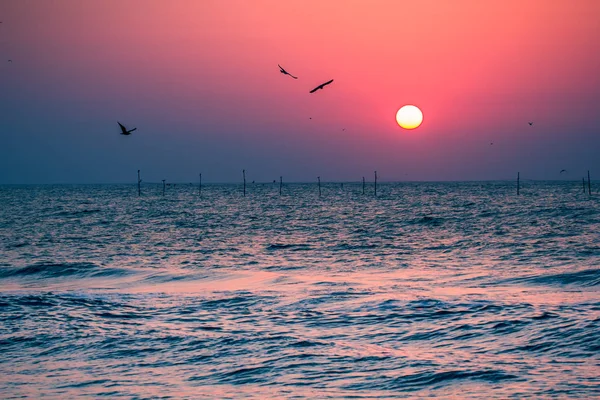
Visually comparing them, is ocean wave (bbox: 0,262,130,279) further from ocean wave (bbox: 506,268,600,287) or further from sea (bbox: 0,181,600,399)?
ocean wave (bbox: 506,268,600,287)

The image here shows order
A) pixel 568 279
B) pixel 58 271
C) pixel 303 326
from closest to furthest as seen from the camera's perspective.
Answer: pixel 303 326, pixel 568 279, pixel 58 271

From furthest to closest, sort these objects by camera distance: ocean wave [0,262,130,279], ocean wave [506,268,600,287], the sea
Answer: ocean wave [0,262,130,279] < ocean wave [506,268,600,287] < the sea

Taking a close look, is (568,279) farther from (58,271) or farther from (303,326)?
(58,271)

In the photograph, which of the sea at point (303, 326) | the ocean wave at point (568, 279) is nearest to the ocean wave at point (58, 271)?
the sea at point (303, 326)

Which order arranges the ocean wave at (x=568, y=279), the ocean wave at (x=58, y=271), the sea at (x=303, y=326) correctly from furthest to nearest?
the ocean wave at (x=58, y=271)
the ocean wave at (x=568, y=279)
the sea at (x=303, y=326)

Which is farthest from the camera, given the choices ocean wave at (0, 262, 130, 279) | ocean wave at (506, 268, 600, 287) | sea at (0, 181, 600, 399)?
ocean wave at (0, 262, 130, 279)

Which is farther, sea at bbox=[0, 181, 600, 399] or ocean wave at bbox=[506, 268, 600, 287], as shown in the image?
ocean wave at bbox=[506, 268, 600, 287]

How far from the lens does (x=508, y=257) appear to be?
1046 inches

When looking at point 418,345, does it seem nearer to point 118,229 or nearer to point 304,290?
point 304,290

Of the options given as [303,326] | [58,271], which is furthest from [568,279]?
[58,271]

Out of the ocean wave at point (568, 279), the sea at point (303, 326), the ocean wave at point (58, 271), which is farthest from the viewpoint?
the ocean wave at point (58, 271)

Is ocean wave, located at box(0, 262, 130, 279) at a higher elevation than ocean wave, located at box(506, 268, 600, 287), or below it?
below

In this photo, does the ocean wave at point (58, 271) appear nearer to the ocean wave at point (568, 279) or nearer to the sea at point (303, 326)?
the sea at point (303, 326)

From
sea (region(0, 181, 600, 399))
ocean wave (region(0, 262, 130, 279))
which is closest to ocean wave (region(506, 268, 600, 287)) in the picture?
sea (region(0, 181, 600, 399))
